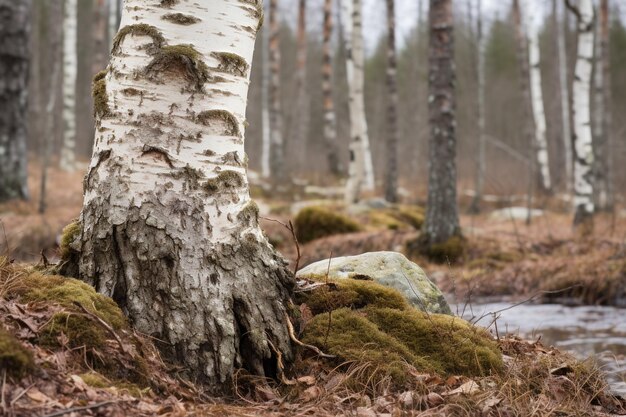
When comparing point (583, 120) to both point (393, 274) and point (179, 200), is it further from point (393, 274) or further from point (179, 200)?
point (179, 200)

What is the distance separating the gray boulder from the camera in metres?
4.16

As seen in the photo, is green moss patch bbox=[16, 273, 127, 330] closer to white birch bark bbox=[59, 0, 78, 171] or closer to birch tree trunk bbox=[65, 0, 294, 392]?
birch tree trunk bbox=[65, 0, 294, 392]

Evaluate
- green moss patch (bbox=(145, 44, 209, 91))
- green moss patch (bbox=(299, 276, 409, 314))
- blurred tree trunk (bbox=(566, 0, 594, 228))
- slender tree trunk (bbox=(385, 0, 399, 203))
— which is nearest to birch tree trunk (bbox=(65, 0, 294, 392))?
green moss patch (bbox=(145, 44, 209, 91))

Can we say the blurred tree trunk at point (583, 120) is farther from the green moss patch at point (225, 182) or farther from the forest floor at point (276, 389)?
the green moss patch at point (225, 182)

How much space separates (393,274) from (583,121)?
8827 mm

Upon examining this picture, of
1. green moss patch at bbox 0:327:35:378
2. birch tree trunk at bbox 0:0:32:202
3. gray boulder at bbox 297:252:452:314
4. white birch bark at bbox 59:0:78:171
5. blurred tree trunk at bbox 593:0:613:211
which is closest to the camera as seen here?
green moss patch at bbox 0:327:35:378

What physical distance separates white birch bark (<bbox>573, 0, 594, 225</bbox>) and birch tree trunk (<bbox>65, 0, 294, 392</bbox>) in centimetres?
927

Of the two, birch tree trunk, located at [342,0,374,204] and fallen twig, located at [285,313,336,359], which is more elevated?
birch tree trunk, located at [342,0,374,204]

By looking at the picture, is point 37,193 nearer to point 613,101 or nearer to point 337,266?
point 337,266

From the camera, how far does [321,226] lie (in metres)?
10.8

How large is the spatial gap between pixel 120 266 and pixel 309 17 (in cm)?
3677

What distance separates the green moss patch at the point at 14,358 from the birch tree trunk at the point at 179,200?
0.65 metres

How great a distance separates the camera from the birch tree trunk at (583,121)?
11133 millimetres

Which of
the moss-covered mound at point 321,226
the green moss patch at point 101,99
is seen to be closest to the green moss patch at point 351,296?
the green moss patch at point 101,99
